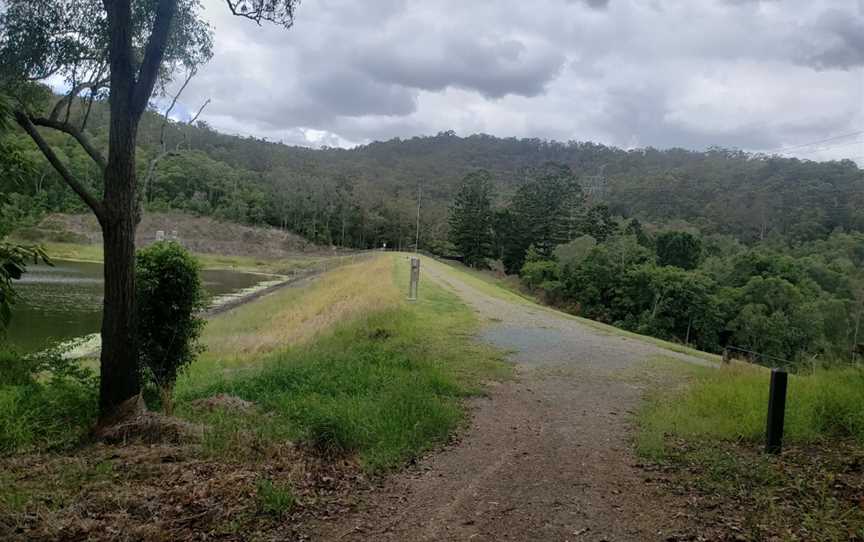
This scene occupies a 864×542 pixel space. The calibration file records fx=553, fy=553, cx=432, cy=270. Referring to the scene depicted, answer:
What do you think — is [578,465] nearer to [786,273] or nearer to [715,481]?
[715,481]

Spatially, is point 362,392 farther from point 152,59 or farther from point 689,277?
point 689,277

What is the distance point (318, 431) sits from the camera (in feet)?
19.3

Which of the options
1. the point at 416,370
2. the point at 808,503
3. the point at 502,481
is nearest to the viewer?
the point at 808,503

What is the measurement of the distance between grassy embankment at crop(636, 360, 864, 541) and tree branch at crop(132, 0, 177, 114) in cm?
683

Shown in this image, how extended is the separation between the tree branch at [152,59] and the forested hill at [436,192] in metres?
34.2

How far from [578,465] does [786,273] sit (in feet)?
151

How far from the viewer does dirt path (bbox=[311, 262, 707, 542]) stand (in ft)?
13.9

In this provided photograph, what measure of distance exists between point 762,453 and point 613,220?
66.6 m

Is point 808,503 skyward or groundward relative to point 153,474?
skyward

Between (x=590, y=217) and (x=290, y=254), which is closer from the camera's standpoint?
(x=590, y=217)

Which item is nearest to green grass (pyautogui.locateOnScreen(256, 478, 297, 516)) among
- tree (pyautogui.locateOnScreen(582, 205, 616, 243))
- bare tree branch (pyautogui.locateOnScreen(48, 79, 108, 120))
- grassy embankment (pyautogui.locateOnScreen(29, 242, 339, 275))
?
bare tree branch (pyautogui.locateOnScreen(48, 79, 108, 120))

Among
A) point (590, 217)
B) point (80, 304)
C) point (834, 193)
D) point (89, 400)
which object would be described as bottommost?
point (80, 304)

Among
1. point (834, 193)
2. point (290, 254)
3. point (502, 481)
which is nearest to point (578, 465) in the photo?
point (502, 481)

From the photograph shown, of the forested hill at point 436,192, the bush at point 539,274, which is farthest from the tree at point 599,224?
the forested hill at point 436,192
